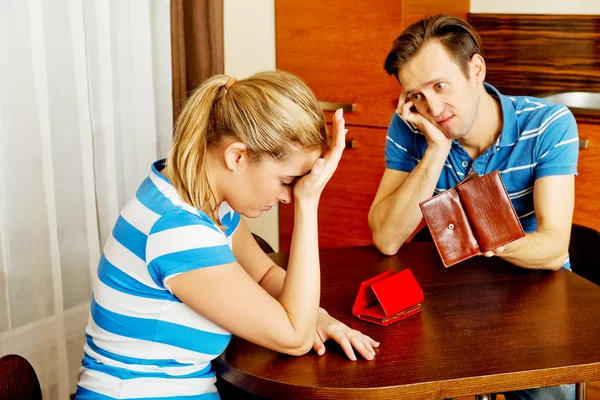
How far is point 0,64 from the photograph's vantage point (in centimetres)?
230

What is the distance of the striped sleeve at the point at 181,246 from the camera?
4.61ft

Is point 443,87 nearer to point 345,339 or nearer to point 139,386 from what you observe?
point 345,339

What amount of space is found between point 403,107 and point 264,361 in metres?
0.99

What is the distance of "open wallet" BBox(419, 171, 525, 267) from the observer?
1719mm

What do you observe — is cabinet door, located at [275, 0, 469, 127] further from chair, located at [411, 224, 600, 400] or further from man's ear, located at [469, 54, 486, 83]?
chair, located at [411, 224, 600, 400]

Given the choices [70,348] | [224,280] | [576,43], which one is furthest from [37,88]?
[576,43]

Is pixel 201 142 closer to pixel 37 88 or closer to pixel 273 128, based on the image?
pixel 273 128

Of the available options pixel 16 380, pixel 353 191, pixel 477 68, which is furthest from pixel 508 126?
pixel 353 191

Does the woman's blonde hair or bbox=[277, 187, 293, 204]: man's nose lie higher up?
the woman's blonde hair

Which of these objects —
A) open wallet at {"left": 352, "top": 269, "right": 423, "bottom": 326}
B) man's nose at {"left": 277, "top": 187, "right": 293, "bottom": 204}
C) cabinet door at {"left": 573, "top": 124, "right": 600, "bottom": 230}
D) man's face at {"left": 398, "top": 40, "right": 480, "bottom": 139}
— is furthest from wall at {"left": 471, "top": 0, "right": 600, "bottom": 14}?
man's nose at {"left": 277, "top": 187, "right": 293, "bottom": 204}

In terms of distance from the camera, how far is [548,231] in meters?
1.91

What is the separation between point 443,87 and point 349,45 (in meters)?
1.38

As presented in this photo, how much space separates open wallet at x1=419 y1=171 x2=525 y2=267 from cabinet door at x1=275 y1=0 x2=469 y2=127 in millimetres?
1635

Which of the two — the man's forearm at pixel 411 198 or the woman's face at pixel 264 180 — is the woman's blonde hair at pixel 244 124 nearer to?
the woman's face at pixel 264 180
